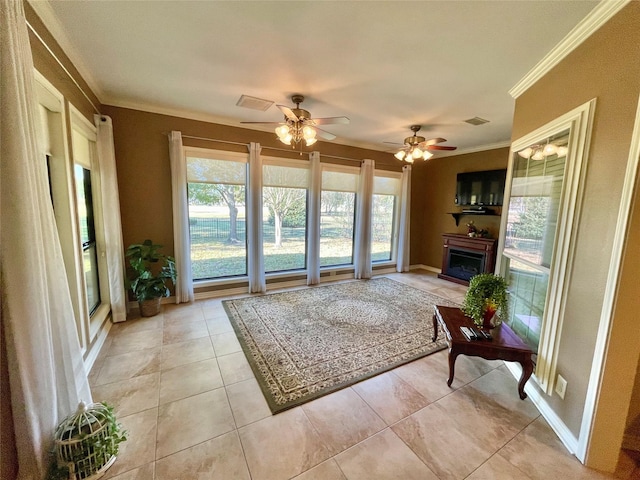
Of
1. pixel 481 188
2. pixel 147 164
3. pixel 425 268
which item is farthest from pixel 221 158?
pixel 425 268

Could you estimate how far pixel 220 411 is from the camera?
191cm

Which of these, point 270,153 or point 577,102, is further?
point 270,153

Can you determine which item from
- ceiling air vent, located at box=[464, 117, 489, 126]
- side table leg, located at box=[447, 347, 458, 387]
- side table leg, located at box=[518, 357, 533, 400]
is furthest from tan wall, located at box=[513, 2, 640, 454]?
ceiling air vent, located at box=[464, 117, 489, 126]

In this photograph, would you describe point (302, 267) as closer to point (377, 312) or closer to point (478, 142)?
point (377, 312)

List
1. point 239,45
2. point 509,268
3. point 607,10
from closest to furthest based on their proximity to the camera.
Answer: point 607,10, point 239,45, point 509,268

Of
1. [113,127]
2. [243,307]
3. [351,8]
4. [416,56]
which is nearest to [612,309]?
[416,56]

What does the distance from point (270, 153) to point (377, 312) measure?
3114 mm

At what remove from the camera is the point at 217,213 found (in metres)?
4.18

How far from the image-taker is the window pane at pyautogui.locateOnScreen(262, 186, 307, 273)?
457 centimetres

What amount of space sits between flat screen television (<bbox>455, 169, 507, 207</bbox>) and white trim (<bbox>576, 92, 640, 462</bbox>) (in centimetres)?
375

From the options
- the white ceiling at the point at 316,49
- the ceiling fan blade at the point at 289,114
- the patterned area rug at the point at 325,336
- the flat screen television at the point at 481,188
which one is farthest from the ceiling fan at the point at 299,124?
the flat screen television at the point at 481,188

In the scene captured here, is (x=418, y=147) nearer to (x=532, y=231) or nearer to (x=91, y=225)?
(x=532, y=231)

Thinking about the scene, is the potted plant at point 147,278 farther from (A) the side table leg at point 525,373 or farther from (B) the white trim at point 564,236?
(B) the white trim at point 564,236

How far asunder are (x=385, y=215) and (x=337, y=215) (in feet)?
4.46
